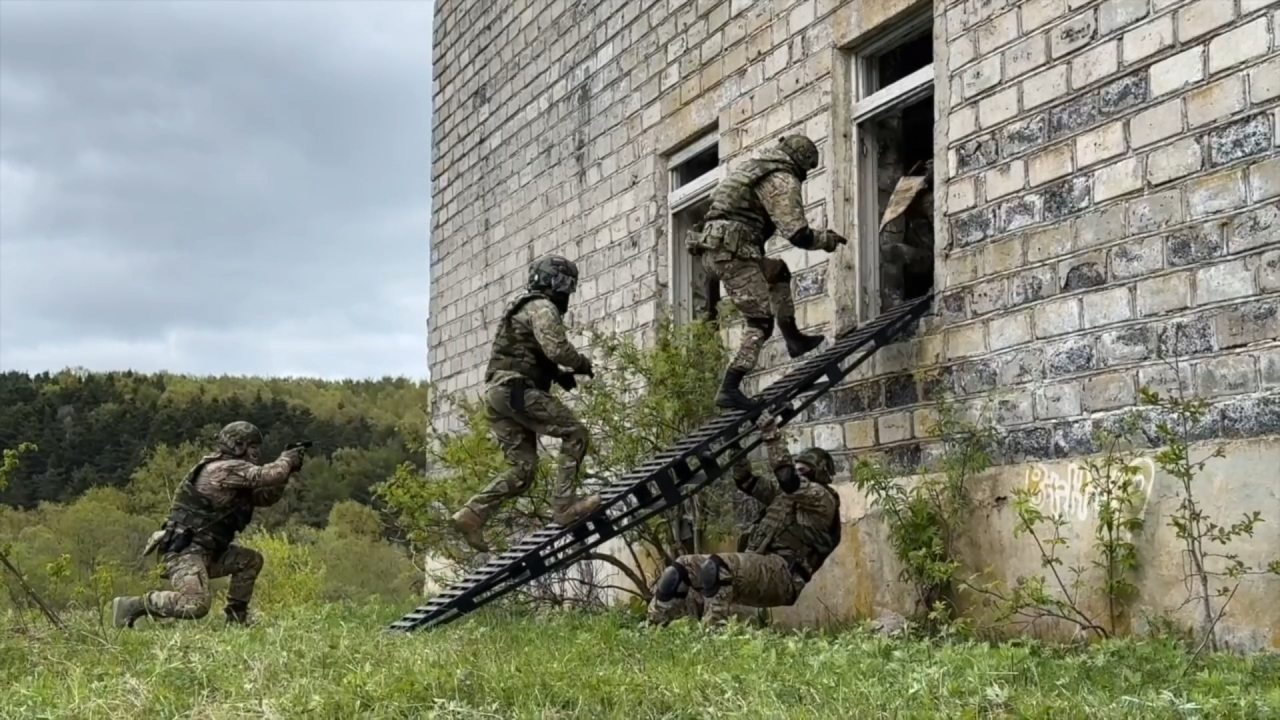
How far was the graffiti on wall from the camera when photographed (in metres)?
5.66

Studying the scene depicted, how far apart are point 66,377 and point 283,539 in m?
22.2

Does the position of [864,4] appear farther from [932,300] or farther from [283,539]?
[283,539]

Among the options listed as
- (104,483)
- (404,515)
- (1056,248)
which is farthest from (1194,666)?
(104,483)

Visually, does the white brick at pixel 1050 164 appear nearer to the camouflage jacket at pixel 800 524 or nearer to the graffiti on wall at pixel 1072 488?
the graffiti on wall at pixel 1072 488

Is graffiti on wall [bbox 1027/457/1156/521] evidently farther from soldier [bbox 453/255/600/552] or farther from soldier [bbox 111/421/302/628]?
soldier [bbox 111/421/302/628]

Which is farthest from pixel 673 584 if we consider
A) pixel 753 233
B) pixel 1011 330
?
pixel 1011 330

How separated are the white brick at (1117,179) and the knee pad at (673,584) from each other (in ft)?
8.76

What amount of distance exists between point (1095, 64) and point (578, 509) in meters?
3.36

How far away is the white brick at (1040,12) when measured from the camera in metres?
6.34

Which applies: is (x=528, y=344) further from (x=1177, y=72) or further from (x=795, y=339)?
(x=1177, y=72)

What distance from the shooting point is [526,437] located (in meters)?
7.72

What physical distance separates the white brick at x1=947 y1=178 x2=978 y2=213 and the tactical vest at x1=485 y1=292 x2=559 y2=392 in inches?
87.0

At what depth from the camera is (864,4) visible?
766 centimetres

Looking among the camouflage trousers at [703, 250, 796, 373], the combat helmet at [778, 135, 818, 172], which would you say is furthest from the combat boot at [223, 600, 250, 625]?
the combat helmet at [778, 135, 818, 172]
